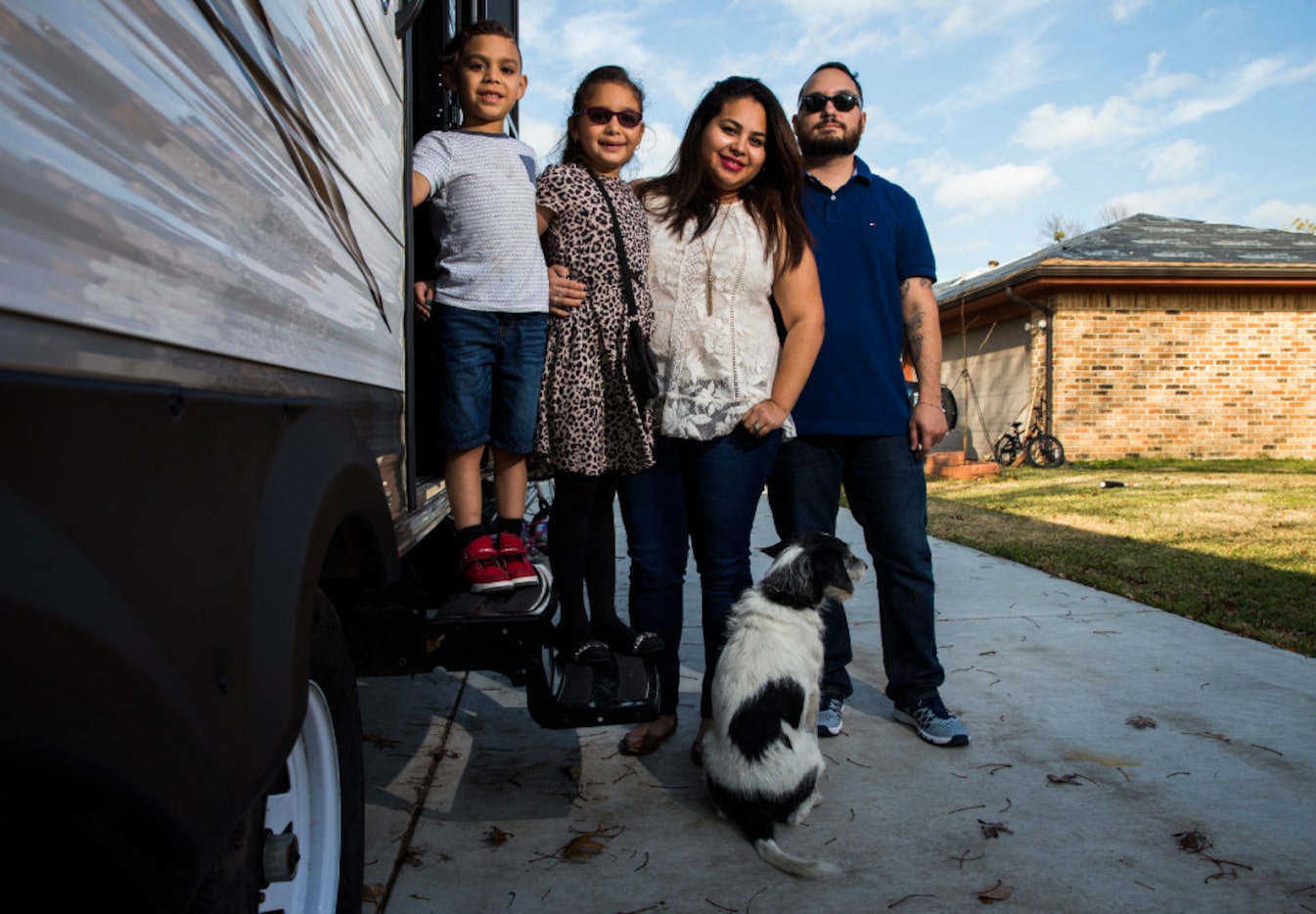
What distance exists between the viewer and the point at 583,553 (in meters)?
2.98

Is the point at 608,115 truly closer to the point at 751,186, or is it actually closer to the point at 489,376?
the point at 751,186

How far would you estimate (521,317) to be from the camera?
8.90 feet

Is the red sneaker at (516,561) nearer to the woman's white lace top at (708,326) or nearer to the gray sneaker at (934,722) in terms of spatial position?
the woman's white lace top at (708,326)

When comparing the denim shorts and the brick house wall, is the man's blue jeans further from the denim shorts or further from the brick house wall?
the brick house wall

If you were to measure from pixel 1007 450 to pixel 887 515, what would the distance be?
14.2m

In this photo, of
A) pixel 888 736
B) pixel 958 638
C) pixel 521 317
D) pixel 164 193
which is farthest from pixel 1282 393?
pixel 164 193

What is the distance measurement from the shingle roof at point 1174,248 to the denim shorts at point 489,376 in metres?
14.4

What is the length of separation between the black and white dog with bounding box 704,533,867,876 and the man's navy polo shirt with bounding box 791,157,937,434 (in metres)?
0.57

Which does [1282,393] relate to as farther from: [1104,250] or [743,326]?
[743,326]

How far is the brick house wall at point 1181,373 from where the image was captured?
52.7 feet

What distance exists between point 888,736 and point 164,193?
10.5ft

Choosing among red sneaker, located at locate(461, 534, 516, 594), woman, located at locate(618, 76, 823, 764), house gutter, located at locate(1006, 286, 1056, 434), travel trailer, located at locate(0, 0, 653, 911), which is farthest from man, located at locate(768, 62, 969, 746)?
house gutter, located at locate(1006, 286, 1056, 434)

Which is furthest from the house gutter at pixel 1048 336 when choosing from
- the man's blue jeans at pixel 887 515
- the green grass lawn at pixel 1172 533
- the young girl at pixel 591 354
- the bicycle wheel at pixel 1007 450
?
the young girl at pixel 591 354

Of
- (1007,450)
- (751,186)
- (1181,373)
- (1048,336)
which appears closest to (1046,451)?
(1007,450)
